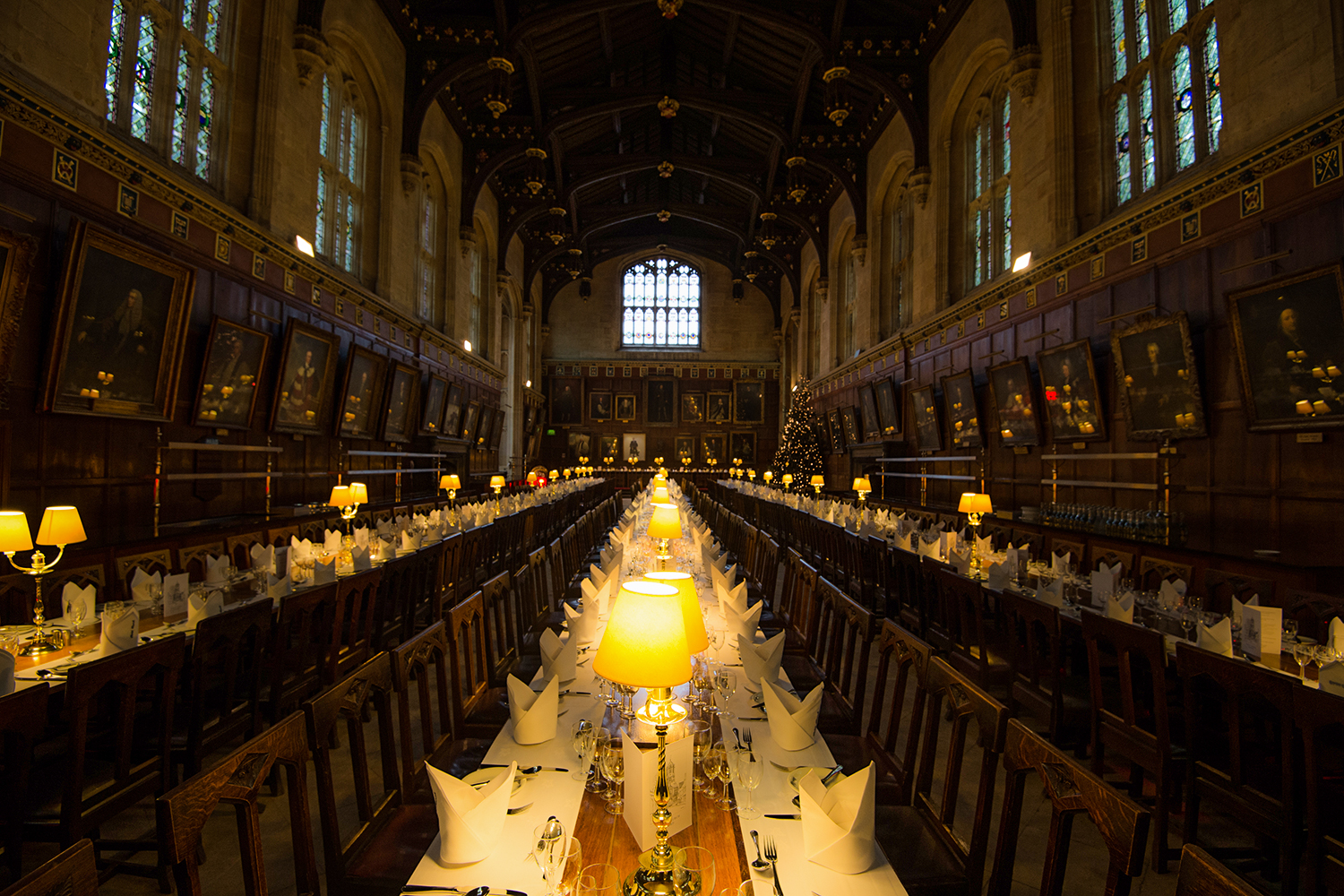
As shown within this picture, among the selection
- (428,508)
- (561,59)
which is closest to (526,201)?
(561,59)

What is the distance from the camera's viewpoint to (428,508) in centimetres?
1049

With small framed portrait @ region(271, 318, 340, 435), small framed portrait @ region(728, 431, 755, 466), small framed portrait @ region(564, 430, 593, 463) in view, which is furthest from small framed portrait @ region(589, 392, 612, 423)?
small framed portrait @ region(271, 318, 340, 435)

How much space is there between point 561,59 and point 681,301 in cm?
1297

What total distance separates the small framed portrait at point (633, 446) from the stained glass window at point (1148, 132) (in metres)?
20.5

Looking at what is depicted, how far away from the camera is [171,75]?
6.54 m

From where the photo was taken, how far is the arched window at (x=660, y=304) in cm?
2700

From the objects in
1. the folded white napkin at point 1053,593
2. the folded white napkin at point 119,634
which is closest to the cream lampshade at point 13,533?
the folded white napkin at point 119,634

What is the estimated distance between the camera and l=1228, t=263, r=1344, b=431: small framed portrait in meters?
4.38

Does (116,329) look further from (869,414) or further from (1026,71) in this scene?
(869,414)

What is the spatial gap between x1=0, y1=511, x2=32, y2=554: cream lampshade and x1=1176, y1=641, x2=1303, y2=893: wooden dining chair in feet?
15.9

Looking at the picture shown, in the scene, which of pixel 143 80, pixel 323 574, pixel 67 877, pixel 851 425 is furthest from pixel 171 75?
pixel 851 425

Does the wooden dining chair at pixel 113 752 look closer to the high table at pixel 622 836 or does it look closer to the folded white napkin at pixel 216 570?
the high table at pixel 622 836

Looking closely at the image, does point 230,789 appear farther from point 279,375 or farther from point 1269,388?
point 279,375

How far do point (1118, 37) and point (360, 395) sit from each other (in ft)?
37.5
